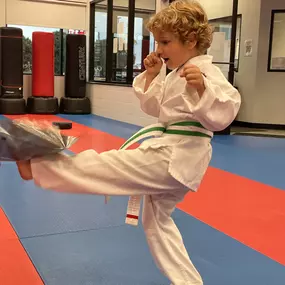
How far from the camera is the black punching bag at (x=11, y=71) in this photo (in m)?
8.91

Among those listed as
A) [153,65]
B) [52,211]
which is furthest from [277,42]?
[153,65]

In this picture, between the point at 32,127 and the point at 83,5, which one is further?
the point at 83,5

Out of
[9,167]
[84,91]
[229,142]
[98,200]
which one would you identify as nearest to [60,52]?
[84,91]

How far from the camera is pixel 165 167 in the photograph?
1.59 meters

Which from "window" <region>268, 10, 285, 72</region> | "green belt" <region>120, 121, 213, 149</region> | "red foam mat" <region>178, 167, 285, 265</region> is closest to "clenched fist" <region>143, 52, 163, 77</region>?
"green belt" <region>120, 121, 213, 149</region>

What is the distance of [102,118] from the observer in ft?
31.1

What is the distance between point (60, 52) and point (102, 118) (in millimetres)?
2271

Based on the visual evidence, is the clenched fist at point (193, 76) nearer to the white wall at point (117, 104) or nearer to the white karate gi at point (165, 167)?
the white karate gi at point (165, 167)

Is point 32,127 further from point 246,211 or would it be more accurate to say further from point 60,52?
point 60,52

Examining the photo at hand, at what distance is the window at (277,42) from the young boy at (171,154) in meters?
7.64

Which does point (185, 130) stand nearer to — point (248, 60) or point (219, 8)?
point (248, 60)

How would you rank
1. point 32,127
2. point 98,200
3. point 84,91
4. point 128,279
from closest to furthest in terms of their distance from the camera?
point 32,127 → point 128,279 → point 98,200 → point 84,91

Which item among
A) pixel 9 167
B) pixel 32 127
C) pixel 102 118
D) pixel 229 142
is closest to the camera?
pixel 32 127

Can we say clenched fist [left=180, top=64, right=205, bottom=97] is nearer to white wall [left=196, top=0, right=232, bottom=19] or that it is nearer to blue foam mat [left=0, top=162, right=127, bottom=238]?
blue foam mat [left=0, top=162, right=127, bottom=238]
